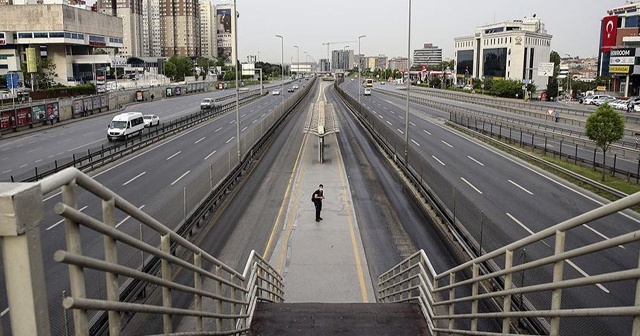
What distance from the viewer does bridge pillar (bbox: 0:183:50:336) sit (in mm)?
2453

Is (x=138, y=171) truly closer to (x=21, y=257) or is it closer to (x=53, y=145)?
(x=53, y=145)

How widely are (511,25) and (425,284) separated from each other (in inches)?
6151

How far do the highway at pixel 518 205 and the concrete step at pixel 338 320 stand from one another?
7.23 ft

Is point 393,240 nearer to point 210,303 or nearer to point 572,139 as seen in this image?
point 210,303

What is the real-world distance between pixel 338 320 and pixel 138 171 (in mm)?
26058

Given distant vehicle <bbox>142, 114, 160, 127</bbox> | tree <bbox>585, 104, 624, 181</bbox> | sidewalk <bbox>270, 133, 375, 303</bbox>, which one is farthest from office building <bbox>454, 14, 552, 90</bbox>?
sidewalk <bbox>270, 133, 375, 303</bbox>

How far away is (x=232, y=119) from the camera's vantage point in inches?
2655

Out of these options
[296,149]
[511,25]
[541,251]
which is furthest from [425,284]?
[511,25]

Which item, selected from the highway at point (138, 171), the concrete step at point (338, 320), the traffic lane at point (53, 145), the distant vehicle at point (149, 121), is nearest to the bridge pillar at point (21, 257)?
the highway at point (138, 171)

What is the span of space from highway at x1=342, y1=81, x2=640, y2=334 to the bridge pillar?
25.2ft

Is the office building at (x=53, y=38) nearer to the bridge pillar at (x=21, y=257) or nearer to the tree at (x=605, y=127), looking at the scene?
the tree at (x=605, y=127)

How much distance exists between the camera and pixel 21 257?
2510 mm

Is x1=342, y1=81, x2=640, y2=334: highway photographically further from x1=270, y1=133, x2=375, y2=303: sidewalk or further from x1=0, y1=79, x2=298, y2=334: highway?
x1=0, y1=79, x2=298, y2=334: highway

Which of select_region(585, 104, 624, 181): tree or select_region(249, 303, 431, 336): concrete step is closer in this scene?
select_region(249, 303, 431, 336): concrete step
